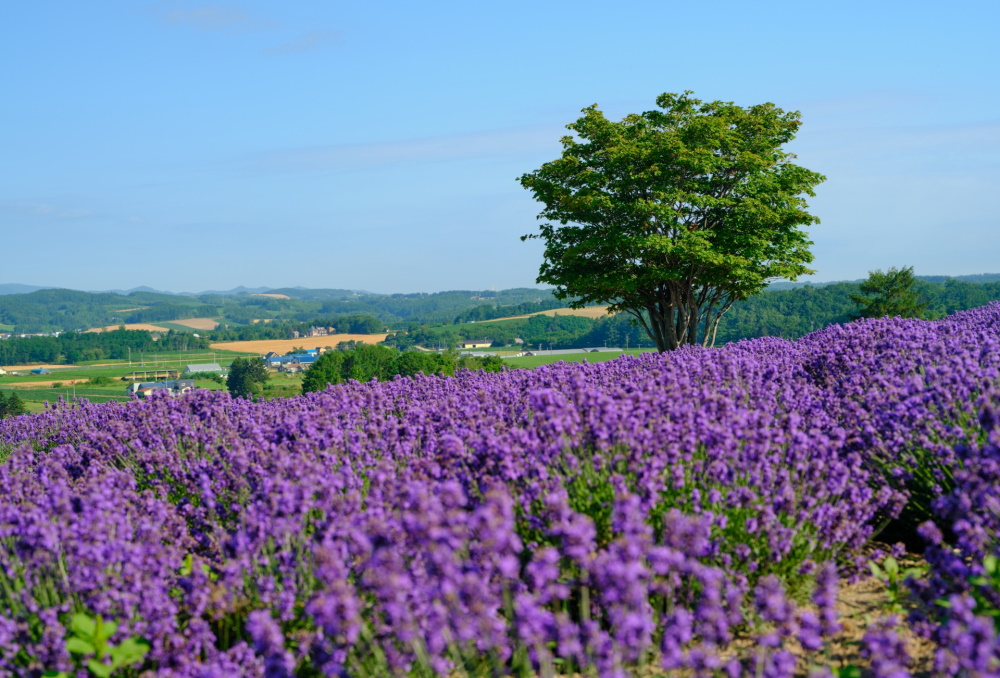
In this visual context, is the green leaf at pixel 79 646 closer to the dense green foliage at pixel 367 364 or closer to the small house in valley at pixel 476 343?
the dense green foliage at pixel 367 364

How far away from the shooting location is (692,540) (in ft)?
8.12

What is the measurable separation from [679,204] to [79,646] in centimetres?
1527

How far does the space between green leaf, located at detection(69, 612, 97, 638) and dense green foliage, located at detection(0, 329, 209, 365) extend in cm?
17837

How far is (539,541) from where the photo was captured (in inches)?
141

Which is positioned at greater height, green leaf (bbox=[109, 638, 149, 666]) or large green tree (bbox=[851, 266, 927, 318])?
large green tree (bbox=[851, 266, 927, 318])

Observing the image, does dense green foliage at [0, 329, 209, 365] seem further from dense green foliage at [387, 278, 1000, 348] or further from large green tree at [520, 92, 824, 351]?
large green tree at [520, 92, 824, 351]

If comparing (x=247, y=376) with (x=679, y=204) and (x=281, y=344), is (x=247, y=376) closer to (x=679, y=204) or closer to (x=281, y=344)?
(x=281, y=344)

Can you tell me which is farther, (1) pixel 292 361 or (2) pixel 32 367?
(2) pixel 32 367

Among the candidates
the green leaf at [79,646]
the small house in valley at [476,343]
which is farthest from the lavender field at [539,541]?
the small house in valley at [476,343]

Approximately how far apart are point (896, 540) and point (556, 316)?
161058mm

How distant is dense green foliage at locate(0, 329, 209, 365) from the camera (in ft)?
528

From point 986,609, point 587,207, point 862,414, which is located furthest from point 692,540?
point 587,207

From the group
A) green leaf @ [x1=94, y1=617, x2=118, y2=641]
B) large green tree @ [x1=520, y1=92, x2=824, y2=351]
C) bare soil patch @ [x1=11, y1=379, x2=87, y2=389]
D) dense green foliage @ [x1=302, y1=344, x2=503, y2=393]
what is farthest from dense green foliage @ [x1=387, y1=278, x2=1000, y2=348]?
bare soil patch @ [x1=11, y1=379, x2=87, y2=389]

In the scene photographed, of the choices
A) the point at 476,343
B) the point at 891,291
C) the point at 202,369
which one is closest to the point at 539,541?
the point at 891,291
